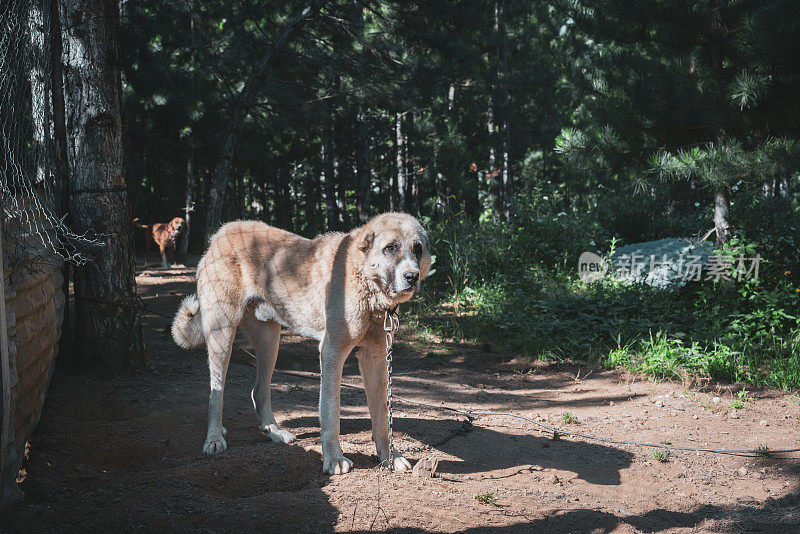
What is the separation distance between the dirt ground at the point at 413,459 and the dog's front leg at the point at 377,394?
19 cm

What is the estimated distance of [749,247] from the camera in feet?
23.4

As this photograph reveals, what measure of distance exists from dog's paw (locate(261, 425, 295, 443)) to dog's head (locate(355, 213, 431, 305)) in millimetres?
1462

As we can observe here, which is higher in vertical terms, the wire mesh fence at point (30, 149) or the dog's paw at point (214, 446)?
the wire mesh fence at point (30, 149)

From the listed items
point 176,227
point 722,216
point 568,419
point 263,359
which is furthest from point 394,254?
point 176,227

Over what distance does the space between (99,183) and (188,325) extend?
1.65 metres

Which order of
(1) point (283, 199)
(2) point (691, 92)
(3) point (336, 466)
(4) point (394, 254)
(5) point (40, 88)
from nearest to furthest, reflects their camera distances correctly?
(4) point (394, 254), (3) point (336, 466), (5) point (40, 88), (2) point (691, 92), (1) point (283, 199)

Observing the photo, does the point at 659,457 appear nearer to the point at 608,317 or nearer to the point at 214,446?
the point at 214,446

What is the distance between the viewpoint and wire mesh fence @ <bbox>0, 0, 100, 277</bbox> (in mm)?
3555

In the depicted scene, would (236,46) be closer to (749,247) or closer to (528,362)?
(528,362)

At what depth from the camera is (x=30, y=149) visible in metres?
5.00

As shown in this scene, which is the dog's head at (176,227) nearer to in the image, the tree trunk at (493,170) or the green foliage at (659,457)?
the tree trunk at (493,170)

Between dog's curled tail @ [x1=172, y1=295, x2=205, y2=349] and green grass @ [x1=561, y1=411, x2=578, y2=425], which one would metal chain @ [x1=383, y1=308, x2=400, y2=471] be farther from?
green grass @ [x1=561, y1=411, x2=578, y2=425]

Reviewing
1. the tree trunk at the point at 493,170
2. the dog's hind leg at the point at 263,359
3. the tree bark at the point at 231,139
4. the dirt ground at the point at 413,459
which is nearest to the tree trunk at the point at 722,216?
the dirt ground at the point at 413,459

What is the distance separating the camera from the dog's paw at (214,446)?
4160mm
